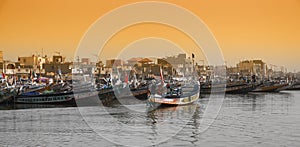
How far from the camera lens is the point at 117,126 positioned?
25.7 metres

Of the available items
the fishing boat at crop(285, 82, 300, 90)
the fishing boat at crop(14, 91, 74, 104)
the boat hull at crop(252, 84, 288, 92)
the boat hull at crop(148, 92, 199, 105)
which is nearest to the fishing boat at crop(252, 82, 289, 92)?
the boat hull at crop(252, 84, 288, 92)

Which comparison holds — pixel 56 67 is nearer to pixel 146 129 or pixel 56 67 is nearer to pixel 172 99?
pixel 172 99

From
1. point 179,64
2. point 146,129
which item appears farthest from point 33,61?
point 146,129

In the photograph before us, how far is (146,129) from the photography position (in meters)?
24.6

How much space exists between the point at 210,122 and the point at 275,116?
19.5 ft

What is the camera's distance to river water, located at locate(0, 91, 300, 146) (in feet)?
67.7

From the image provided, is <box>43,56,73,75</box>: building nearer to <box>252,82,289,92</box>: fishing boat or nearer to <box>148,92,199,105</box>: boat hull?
<box>252,82,289,92</box>: fishing boat

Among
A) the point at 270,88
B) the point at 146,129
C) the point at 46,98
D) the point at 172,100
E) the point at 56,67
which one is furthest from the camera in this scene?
the point at 56,67

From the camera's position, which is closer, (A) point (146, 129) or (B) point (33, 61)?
(A) point (146, 129)

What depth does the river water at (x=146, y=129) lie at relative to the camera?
812 inches

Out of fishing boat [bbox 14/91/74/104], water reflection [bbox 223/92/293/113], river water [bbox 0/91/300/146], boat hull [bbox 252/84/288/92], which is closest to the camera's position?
river water [bbox 0/91/300/146]

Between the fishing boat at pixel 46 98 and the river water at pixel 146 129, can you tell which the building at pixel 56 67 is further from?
the river water at pixel 146 129

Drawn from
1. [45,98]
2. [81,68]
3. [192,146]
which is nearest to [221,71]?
[81,68]

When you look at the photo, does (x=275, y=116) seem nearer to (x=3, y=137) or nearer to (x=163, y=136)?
(x=163, y=136)
